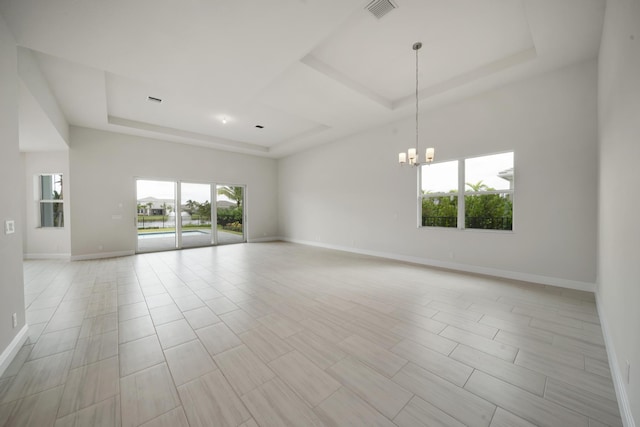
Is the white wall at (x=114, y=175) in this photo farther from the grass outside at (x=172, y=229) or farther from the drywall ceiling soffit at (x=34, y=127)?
the drywall ceiling soffit at (x=34, y=127)

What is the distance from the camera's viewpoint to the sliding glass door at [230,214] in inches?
316

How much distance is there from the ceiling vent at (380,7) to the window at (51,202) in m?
8.06

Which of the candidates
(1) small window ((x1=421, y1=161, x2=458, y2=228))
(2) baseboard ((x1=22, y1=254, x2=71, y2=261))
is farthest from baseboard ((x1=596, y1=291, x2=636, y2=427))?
(2) baseboard ((x1=22, y1=254, x2=71, y2=261))

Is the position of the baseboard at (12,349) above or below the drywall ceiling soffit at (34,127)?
below

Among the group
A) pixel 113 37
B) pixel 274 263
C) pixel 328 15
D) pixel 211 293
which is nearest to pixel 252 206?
pixel 274 263

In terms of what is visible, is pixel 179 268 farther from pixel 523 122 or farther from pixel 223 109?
pixel 523 122

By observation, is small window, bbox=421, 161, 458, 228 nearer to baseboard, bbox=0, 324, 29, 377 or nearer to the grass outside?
baseboard, bbox=0, 324, 29, 377

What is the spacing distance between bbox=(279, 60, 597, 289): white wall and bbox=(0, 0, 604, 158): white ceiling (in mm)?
371

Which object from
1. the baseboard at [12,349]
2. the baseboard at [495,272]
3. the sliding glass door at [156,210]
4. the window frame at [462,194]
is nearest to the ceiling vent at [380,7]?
the window frame at [462,194]

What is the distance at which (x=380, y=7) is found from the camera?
8.33 feet

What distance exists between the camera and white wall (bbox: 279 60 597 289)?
134 inches

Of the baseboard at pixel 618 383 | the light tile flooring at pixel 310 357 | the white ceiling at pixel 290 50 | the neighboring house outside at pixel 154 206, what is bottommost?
the light tile flooring at pixel 310 357

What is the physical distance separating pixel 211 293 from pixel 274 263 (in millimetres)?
1958

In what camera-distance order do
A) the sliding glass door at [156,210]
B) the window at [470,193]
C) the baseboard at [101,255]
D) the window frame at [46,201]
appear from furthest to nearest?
the sliding glass door at [156,210] → the window frame at [46,201] → the baseboard at [101,255] → the window at [470,193]
